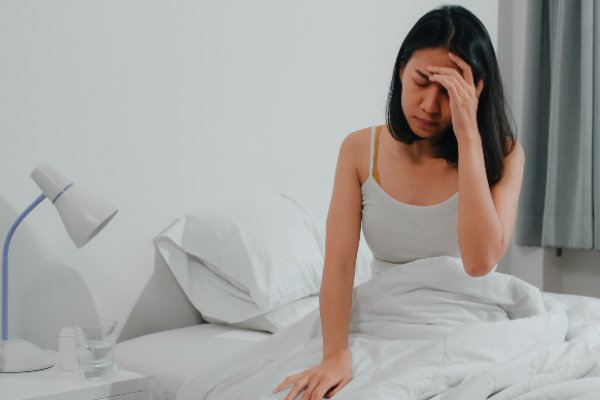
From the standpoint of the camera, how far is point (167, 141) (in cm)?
210

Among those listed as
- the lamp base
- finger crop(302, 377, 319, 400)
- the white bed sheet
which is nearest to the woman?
finger crop(302, 377, 319, 400)

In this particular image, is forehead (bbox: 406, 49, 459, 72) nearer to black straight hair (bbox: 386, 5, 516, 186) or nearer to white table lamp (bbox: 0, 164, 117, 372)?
black straight hair (bbox: 386, 5, 516, 186)

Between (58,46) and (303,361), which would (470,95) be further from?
(58,46)

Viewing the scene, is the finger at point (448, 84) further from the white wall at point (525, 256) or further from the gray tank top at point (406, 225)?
the white wall at point (525, 256)

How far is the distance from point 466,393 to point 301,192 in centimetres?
146

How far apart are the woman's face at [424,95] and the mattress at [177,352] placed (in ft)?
1.79

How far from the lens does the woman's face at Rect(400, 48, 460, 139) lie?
139cm

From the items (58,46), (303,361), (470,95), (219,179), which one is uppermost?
(58,46)

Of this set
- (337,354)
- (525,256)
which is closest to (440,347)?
(337,354)

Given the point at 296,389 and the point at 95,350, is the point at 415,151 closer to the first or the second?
the point at 296,389

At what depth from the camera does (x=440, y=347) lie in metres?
1.26

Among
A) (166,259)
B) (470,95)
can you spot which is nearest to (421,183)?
(470,95)

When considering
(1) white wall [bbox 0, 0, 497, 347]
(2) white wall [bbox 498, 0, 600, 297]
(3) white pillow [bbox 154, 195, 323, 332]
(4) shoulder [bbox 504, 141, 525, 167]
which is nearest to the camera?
(4) shoulder [bbox 504, 141, 525, 167]

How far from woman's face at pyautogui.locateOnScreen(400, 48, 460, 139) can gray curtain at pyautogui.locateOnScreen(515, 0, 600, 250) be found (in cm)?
190
